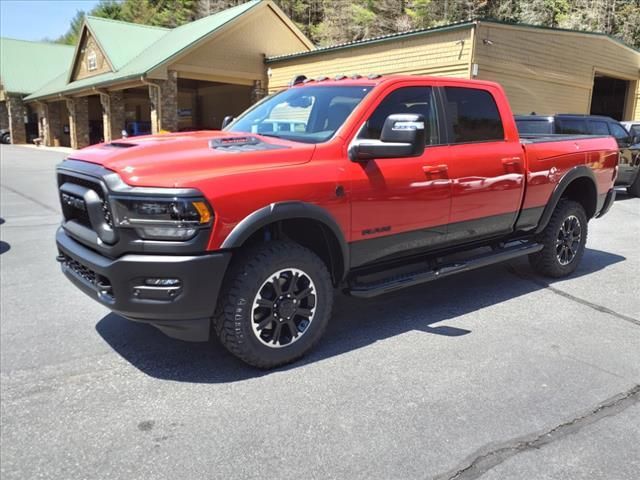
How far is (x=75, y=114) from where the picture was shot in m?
31.5

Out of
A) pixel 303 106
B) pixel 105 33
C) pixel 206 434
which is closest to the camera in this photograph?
pixel 206 434

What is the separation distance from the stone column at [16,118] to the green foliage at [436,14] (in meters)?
16.2

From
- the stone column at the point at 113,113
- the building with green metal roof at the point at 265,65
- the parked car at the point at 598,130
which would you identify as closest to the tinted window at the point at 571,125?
the parked car at the point at 598,130

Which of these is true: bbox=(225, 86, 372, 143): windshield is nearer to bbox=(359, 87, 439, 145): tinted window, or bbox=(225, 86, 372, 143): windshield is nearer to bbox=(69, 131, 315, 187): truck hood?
bbox=(359, 87, 439, 145): tinted window

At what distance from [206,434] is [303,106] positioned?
288cm

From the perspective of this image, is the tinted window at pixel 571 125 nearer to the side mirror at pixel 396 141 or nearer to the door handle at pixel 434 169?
the door handle at pixel 434 169

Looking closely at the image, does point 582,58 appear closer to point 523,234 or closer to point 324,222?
point 523,234

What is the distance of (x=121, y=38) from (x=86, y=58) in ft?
9.83

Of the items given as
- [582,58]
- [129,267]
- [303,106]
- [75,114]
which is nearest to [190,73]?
[75,114]

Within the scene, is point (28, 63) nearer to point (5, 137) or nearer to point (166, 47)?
point (5, 137)

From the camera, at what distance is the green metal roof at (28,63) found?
39938 mm

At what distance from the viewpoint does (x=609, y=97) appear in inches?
1077

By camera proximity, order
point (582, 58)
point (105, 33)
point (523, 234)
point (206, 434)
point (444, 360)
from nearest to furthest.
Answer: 1. point (206, 434)
2. point (444, 360)
3. point (523, 234)
4. point (582, 58)
5. point (105, 33)

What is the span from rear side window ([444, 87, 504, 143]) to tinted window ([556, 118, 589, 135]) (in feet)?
22.2
